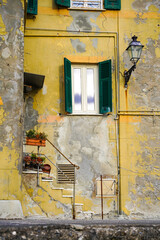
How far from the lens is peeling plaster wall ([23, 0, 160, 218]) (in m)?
12.9

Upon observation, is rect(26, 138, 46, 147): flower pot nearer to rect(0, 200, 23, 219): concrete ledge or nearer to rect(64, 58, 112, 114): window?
rect(64, 58, 112, 114): window

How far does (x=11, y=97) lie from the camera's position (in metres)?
10.2

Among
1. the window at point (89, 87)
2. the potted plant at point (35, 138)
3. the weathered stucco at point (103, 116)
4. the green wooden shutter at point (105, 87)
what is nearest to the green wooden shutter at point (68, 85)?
the window at point (89, 87)

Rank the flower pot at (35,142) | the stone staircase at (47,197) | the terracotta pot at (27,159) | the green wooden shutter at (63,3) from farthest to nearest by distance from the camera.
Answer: the green wooden shutter at (63,3) < the flower pot at (35,142) < the terracotta pot at (27,159) < the stone staircase at (47,197)

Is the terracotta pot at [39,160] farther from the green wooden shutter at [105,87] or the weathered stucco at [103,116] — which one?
the green wooden shutter at [105,87]

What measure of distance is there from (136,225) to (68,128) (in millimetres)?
8532

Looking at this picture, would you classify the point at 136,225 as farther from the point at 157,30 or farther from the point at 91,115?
the point at 157,30

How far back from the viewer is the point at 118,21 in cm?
1362

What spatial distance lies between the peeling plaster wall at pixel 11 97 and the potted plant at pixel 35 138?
1.95m

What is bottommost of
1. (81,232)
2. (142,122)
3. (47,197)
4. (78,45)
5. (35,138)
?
(47,197)

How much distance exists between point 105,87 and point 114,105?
1.95 feet

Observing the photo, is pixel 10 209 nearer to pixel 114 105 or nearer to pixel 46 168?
pixel 46 168

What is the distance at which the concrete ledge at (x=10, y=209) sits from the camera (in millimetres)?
9430

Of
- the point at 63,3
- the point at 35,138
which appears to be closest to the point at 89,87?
the point at 35,138
